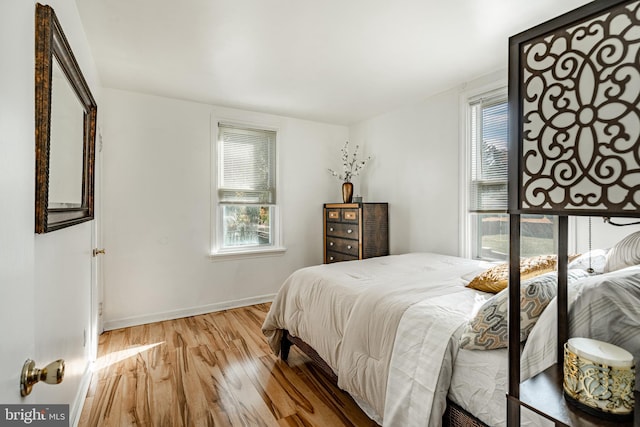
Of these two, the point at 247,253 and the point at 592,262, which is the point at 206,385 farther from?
the point at 592,262

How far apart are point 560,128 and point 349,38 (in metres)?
1.89

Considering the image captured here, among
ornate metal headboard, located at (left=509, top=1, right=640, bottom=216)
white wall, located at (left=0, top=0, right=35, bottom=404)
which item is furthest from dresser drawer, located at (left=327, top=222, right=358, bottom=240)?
white wall, located at (left=0, top=0, right=35, bottom=404)

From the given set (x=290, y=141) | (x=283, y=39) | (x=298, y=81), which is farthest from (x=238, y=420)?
(x=290, y=141)

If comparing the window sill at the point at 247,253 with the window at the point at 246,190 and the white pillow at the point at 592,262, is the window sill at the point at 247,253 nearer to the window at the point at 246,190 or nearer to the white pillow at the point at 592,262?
the window at the point at 246,190

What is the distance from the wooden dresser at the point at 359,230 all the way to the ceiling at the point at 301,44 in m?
1.32

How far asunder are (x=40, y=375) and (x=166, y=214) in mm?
3082

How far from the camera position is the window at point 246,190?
3.90 meters

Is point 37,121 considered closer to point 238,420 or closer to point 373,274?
point 238,420

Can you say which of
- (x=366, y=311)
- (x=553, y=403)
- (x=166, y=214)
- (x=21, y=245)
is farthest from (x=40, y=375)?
(x=166, y=214)

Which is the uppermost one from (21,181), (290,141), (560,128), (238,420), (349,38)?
(349,38)

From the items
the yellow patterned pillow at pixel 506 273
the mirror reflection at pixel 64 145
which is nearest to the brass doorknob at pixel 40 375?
the mirror reflection at pixel 64 145

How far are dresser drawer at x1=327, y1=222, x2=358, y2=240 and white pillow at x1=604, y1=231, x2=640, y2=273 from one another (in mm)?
2592

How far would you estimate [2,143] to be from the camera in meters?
0.63

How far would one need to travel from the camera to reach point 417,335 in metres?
1.43
